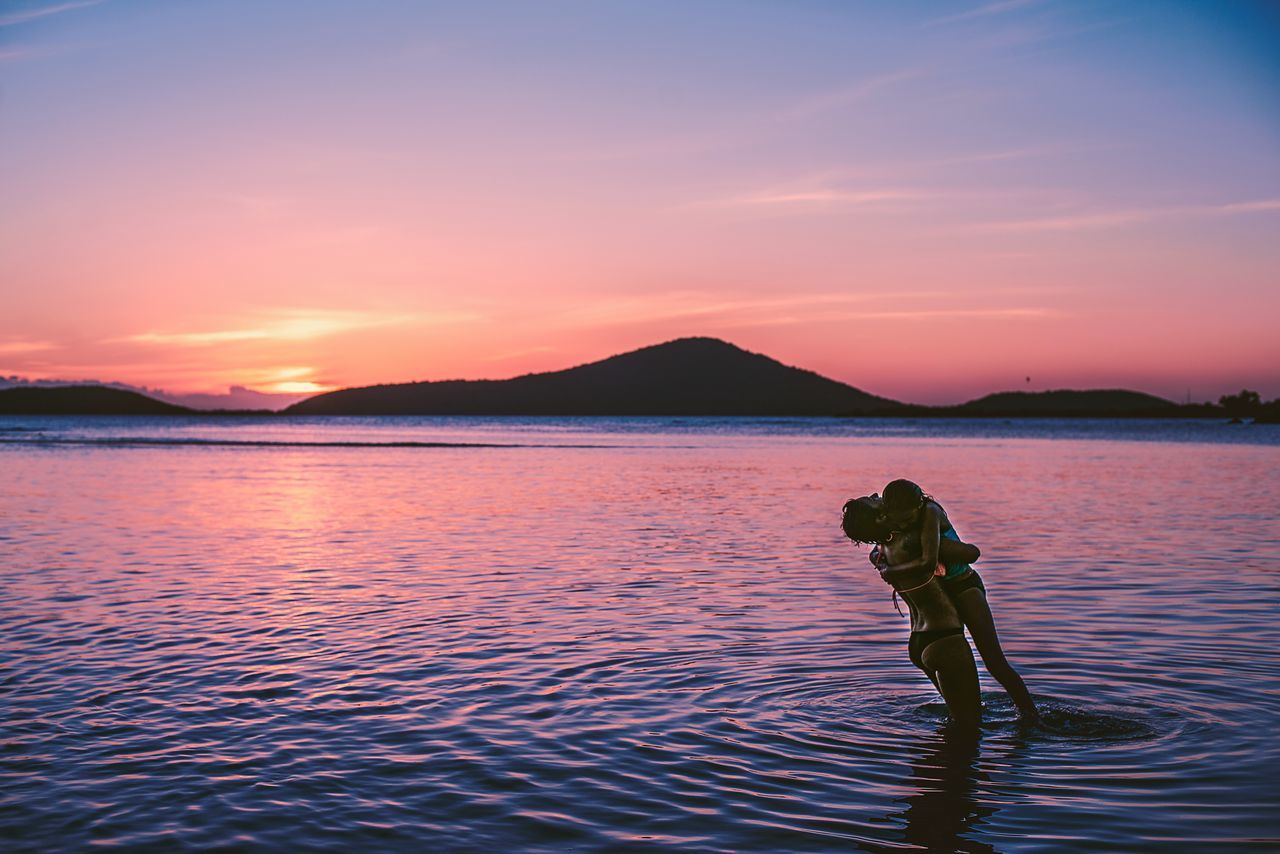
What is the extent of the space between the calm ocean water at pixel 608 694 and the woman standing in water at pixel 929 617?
52 cm

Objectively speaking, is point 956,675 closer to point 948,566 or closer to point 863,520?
point 948,566

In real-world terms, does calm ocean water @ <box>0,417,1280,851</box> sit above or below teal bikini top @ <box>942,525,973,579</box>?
below

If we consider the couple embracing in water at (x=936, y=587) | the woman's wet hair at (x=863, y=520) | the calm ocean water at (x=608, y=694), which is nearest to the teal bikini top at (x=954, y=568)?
the couple embracing in water at (x=936, y=587)

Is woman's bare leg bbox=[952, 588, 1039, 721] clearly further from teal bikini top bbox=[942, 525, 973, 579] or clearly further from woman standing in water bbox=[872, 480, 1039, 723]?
teal bikini top bbox=[942, 525, 973, 579]

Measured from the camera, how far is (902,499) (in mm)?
9109

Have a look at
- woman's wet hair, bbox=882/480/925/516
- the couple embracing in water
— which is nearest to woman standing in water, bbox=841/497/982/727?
the couple embracing in water

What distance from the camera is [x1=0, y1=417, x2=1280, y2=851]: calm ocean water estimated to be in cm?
758

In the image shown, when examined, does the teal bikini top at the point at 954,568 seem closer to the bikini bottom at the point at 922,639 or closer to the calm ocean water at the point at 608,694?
the bikini bottom at the point at 922,639

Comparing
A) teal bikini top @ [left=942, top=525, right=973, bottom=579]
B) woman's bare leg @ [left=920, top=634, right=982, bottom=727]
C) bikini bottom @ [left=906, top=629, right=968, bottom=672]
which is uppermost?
teal bikini top @ [left=942, top=525, right=973, bottom=579]

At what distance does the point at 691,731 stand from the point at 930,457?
59.1m

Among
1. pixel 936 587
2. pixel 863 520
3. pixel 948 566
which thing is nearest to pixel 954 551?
pixel 948 566

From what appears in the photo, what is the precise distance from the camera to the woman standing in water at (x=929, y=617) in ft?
30.1

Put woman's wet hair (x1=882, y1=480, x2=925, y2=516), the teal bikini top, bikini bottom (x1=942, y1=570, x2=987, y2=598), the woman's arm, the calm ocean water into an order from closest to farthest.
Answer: the calm ocean water < woman's wet hair (x1=882, y1=480, x2=925, y2=516) < the woman's arm < the teal bikini top < bikini bottom (x1=942, y1=570, x2=987, y2=598)

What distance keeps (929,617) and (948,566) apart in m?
0.48
